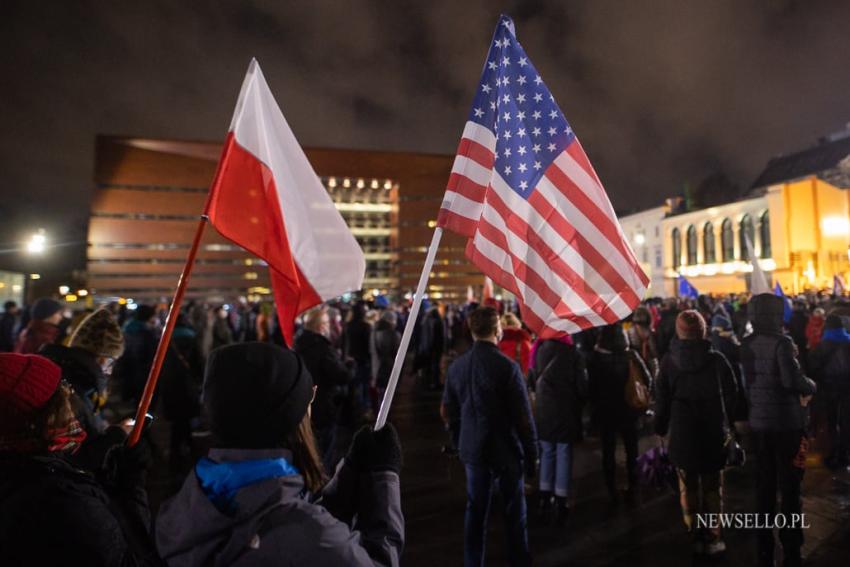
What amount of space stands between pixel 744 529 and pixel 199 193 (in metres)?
51.7

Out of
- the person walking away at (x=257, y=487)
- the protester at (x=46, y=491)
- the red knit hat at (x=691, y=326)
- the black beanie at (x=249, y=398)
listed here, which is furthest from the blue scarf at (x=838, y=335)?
the protester at (x=46, y=491)

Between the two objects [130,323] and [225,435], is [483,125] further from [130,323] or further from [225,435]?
[130,323]

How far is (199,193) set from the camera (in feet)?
160

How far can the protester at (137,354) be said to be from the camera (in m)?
6.07

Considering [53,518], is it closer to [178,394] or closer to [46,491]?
[46,491]

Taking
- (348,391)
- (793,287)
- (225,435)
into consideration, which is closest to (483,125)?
(225,435)

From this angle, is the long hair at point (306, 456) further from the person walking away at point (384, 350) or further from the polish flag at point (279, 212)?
the person walking away at point (384, 350)

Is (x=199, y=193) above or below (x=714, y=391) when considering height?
above

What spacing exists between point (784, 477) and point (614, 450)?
1511 mm

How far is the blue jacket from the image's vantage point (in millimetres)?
3400

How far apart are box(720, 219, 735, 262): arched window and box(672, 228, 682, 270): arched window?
4196mm

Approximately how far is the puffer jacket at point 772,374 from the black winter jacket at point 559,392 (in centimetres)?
137

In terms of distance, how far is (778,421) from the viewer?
12.1 feet

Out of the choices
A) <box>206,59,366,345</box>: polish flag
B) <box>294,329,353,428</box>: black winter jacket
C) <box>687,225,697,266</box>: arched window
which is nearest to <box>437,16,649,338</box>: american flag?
<box>206,59,366,345</box>: polish flag
